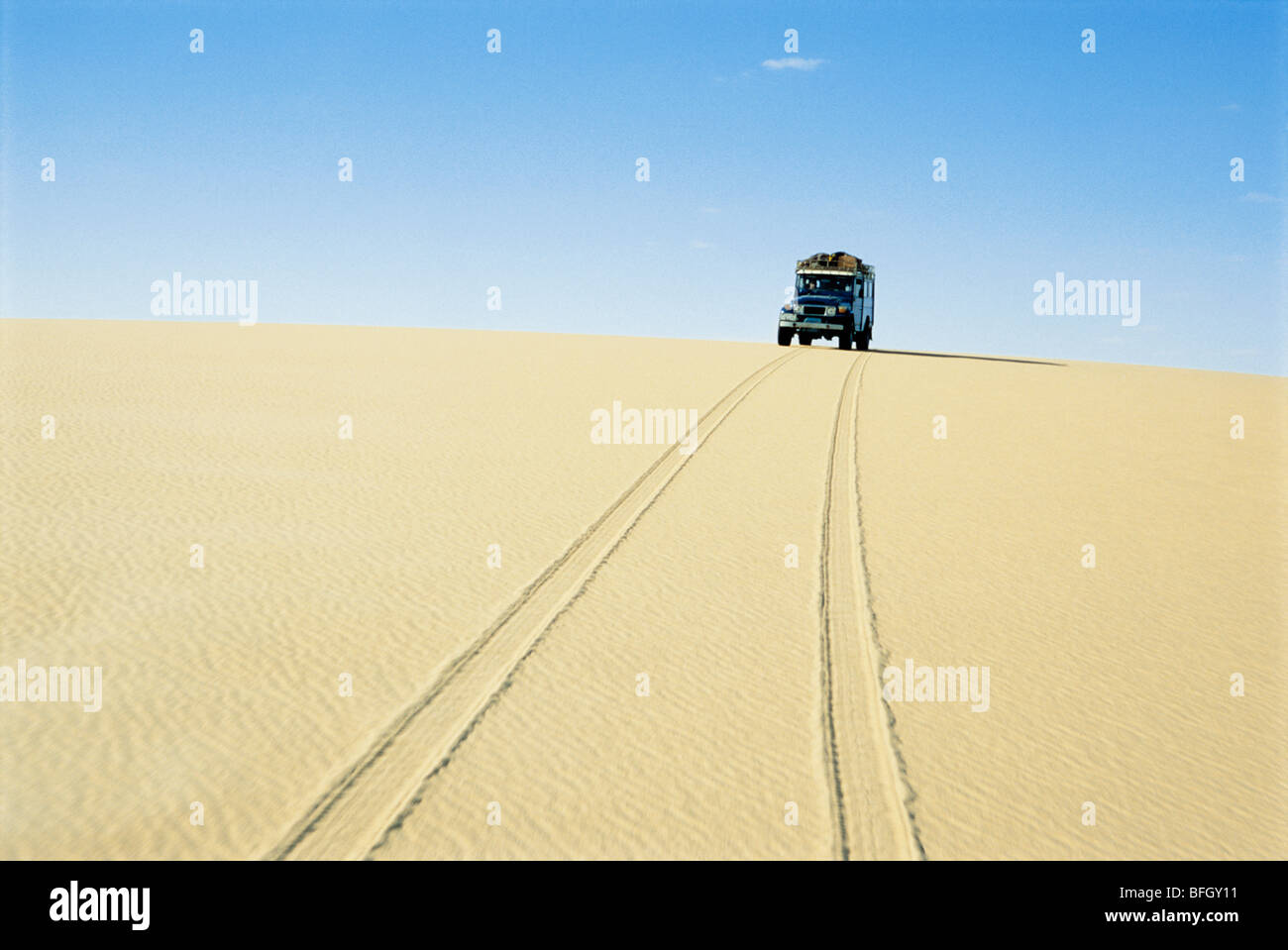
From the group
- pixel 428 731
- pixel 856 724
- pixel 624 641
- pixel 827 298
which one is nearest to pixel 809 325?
pixel 827 298

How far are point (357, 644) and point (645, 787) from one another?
3.10m

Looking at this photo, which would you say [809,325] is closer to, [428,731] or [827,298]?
[827,298]

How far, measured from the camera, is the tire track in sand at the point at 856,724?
196 inches

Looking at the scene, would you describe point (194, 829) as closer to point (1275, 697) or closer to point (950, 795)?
point (950, 795)

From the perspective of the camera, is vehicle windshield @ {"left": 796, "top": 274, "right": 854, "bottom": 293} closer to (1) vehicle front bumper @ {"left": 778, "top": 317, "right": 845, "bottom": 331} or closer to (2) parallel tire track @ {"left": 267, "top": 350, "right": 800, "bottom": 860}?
(1) vehicle front bumper @ {"left": 778, "top": 317, "right": 845, "bottom": 331}

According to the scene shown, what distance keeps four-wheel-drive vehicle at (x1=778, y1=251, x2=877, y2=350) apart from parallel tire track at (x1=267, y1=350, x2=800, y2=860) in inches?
→ 1002

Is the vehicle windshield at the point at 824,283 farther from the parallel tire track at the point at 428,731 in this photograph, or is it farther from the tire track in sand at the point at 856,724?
the parallel tire track at the point at 428,731

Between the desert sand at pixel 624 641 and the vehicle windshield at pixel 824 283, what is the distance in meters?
16.5

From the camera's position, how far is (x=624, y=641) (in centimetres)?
774

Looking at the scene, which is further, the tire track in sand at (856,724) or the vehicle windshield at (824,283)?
the vehicle windshield at (824,283)

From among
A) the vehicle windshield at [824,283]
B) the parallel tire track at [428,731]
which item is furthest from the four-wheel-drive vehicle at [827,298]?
the parallel tire track at [428,731]

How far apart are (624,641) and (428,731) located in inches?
86.5
